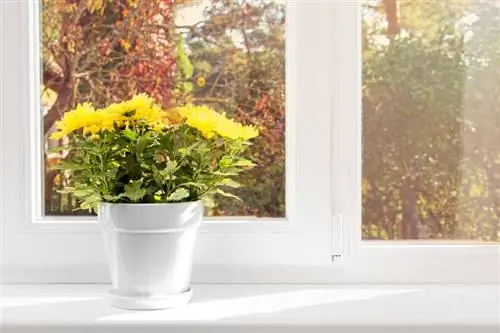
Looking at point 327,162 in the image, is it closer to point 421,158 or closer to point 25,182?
point 421,158

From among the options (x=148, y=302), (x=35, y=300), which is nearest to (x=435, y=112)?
(x=148, y=302)

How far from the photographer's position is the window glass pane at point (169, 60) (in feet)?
5.07

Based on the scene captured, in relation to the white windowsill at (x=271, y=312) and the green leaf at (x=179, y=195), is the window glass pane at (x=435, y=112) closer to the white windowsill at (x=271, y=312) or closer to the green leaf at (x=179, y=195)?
the white windowsill at (x=271, y=312)

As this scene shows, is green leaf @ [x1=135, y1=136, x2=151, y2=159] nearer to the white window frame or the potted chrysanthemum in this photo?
the potted chrysanthemum

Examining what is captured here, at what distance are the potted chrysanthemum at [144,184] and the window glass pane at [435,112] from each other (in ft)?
1.24

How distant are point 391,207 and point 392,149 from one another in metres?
0.12

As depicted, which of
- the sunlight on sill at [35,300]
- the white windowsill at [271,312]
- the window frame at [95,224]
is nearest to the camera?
the white windowsill at [271,312]

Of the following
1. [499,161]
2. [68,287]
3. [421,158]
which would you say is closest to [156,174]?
[68,287]

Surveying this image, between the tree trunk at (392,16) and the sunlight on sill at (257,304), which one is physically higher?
the tree trunk at (392,16)

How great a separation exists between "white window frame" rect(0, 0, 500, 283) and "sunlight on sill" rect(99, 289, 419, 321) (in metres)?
0.07

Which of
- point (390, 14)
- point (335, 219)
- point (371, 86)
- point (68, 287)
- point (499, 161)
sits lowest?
point (68, 287)

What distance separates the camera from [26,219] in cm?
150

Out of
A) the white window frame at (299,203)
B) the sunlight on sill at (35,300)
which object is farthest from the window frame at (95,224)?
the sunlight on sill at (35,300)

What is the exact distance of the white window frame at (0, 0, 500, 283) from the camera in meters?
1.49
